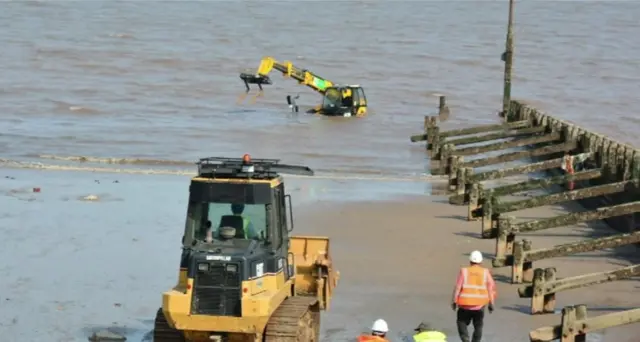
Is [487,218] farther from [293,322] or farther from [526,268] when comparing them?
[293,322]

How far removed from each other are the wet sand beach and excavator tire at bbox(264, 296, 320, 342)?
52.1 inches

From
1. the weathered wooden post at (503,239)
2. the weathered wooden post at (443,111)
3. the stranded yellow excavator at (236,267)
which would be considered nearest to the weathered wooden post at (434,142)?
the weathered wooden post at (443,111)

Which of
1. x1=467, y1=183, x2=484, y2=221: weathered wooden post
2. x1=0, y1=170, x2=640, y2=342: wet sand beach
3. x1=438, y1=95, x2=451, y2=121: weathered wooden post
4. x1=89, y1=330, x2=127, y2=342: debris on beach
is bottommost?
x1=89, y1=330, x2=127, y2=342: debris on beach

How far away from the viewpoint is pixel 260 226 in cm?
1263

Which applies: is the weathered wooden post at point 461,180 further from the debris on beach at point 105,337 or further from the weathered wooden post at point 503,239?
the debris on beach at point 105,337

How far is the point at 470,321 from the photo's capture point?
14.0 metres

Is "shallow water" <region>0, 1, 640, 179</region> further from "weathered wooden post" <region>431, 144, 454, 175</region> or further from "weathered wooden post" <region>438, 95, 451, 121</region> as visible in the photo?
"weathered wooden post" <region>431, 144, 454, 175</region>

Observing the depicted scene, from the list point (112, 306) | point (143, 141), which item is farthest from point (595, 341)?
point (143, 141)

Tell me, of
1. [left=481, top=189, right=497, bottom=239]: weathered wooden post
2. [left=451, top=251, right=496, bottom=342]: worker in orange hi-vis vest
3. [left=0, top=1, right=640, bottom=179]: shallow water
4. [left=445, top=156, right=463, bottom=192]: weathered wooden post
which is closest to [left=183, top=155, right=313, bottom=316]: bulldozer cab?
[left=451, top=251, right=496, bottom=342]: worker in orange hi-vis vest

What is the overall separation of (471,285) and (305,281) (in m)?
1.95

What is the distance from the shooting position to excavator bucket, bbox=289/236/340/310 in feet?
46.1

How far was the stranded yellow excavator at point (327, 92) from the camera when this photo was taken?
4019 centimetres

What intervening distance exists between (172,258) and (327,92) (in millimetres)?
23864

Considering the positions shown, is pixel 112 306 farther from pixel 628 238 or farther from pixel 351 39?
pixel 351 39
